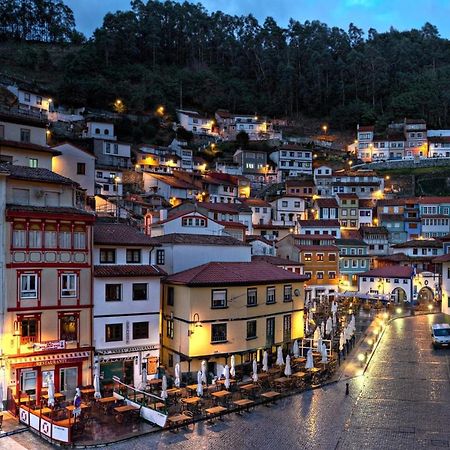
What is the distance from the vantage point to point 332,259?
6469cm

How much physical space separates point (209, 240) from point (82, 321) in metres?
12.4

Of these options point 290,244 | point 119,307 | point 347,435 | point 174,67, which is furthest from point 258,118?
point 347,435

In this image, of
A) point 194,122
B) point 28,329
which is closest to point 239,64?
point 194,122

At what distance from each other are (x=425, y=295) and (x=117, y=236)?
153 feet

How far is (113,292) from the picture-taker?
28.6 metres

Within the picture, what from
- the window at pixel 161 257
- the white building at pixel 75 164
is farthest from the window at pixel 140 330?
the white building at pixel 75 164

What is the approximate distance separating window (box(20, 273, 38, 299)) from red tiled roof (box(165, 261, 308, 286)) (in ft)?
27.1

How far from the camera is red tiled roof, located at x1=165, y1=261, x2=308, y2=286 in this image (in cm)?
3037

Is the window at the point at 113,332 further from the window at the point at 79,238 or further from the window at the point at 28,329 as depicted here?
the window at the point at 79,238

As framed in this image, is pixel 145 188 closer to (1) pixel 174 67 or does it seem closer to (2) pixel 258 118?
(2) pixel 258 118

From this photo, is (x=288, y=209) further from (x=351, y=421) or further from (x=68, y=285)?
(x=351, y=421)

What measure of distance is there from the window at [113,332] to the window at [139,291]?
1.89 meters

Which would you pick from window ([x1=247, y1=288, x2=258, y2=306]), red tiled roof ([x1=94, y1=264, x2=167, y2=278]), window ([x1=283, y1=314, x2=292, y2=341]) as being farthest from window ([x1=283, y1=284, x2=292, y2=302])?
red tiled roof ([x1=94, y1=264, x2=167, y2=278])

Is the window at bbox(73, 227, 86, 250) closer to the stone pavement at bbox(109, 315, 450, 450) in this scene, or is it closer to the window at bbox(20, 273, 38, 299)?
the window at bbox(20, 273, 38, 299)
